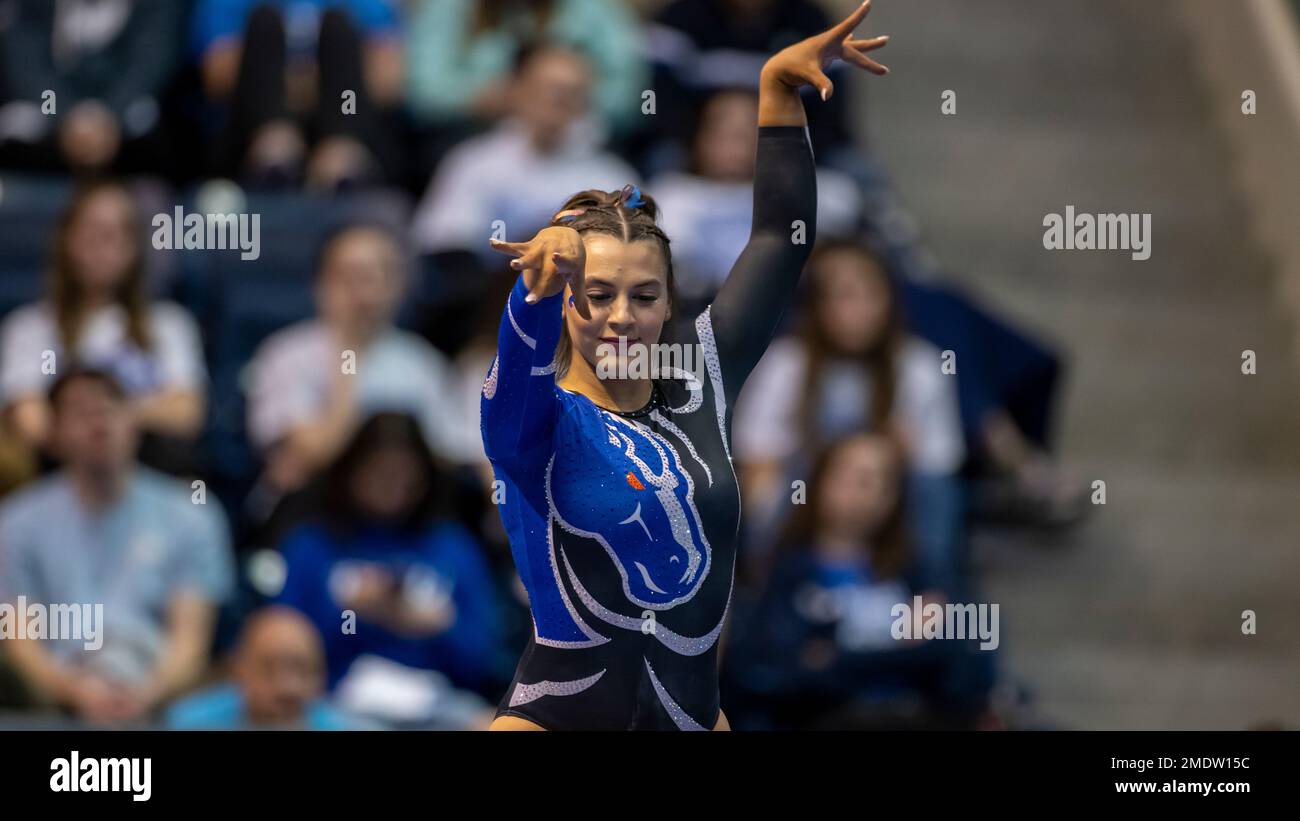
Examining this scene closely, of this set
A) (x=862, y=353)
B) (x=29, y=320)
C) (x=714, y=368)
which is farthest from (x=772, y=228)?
(x=29, y=320)

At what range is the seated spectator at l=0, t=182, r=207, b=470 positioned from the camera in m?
5.97

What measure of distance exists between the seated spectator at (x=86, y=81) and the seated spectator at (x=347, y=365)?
0.91m

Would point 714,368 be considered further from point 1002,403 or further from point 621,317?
point 1002,403

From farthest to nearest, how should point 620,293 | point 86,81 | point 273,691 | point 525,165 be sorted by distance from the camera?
1. point 86,81
2. point 525,165
3. point 273,691
4. point 620,293

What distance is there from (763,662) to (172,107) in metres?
2.80

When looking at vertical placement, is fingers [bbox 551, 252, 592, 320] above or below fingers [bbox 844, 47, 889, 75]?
below

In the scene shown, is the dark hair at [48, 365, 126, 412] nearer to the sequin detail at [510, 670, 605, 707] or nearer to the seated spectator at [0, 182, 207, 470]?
the seated spectator at [0, 182, 207, 470]

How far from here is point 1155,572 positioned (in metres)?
6.45

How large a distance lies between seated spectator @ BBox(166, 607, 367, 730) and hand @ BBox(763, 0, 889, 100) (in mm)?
Answer: 2432

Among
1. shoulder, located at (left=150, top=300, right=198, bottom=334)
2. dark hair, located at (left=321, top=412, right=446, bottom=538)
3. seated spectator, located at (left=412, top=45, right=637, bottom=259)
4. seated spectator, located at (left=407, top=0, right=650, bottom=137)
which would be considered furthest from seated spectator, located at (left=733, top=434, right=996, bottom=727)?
shoulder, located at (left=150, top=300, right=198, bottom=334)

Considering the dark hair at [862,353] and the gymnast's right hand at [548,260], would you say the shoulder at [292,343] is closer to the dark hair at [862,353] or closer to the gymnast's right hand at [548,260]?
the dark hair at [862,353]

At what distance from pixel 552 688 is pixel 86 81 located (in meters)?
4.15

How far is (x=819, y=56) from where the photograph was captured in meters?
Result: 3.29

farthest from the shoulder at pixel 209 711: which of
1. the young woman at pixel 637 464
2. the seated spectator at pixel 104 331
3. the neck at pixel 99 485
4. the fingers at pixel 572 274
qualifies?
the fingers at pixel 572 274
